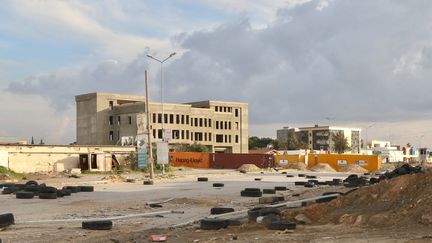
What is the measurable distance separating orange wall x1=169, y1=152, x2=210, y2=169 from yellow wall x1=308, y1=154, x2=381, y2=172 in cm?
1363

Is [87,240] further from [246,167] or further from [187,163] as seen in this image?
[187,163]

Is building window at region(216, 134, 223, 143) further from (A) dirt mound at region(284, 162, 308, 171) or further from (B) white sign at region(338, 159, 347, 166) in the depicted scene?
(B) white sign at region(338, 159, 347, 166)

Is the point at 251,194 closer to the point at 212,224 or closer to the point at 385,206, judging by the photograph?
the point at 385,206

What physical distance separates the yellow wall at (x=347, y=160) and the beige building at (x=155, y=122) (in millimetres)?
47426

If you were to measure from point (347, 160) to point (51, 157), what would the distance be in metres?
36.0

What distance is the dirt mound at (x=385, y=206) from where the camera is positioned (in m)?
12.5

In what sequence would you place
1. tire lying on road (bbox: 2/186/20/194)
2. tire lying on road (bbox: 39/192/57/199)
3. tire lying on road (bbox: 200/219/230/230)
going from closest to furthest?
tire lying on road (bbox: 200/219/230/230) < tire lying on road (bbox: 39/192/57/199) < tire lying on road (bbox: 2/186/20/194)

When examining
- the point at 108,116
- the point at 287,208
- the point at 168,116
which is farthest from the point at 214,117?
the point at 287,208

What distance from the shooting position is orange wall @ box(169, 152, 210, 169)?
3007 inches

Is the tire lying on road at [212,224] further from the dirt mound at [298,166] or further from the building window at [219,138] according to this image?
the building window at [219,138]

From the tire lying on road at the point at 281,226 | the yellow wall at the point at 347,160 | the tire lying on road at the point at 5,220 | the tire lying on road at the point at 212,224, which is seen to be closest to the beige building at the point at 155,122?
the yellow wall at the point at 347,160

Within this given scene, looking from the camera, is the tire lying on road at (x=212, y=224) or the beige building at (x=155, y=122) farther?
the beige building at (x=155, y=122)

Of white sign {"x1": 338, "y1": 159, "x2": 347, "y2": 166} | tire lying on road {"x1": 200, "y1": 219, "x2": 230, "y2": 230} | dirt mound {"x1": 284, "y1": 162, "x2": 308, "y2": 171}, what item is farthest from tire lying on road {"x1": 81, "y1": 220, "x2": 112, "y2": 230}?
white sign {"x1": 338, "y1": 159, "x2": 347, "y2": 166}

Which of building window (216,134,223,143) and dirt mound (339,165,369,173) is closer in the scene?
dirt mound (339,165,369,173)
